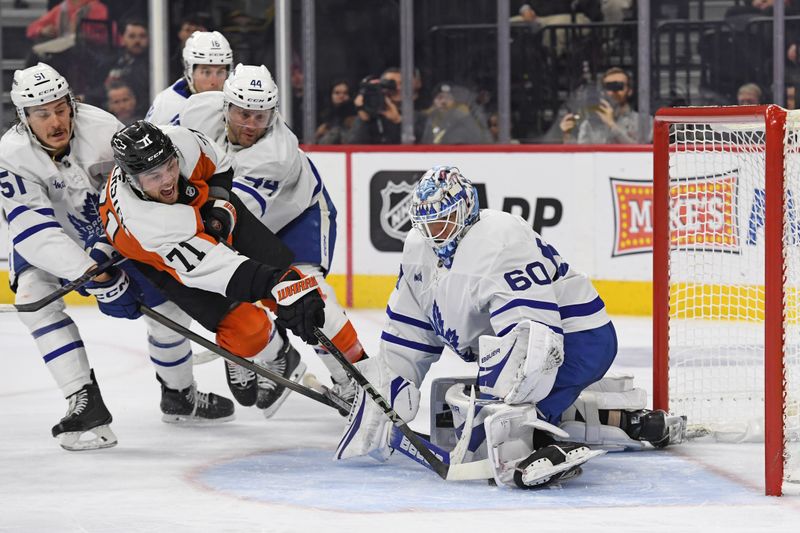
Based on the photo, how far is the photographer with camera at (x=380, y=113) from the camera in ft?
Result: 23.0

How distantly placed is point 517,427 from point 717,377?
120cm

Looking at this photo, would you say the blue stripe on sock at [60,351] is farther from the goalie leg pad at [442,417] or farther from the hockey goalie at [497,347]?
the goalie leg pad at [442,417]

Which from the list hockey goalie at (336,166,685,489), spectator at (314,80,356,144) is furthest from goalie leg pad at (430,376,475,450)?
spectator at (314,80,356,144)

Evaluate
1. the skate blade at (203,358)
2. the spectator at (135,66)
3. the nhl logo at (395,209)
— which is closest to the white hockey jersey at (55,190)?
the skate blade at (203,358)

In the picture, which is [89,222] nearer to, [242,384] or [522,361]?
[242,384]

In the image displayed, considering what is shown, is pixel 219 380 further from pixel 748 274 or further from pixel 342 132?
pixel 342 132

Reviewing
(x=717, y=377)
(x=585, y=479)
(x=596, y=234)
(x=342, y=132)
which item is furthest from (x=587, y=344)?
(x=342, y=132)

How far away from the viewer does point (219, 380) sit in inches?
191

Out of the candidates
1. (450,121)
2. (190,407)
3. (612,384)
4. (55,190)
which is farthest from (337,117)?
(612,384)

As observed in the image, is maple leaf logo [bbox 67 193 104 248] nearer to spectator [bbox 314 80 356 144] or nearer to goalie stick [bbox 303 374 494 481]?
goalie stick [bbox 303 374 494 481]

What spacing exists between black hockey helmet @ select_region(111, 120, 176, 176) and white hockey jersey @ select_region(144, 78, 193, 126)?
728mm

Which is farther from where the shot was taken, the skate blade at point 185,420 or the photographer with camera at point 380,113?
the photographer with camera at point 380,113

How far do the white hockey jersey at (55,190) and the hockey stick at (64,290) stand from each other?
0.02m

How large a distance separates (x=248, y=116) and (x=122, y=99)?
347 cm
